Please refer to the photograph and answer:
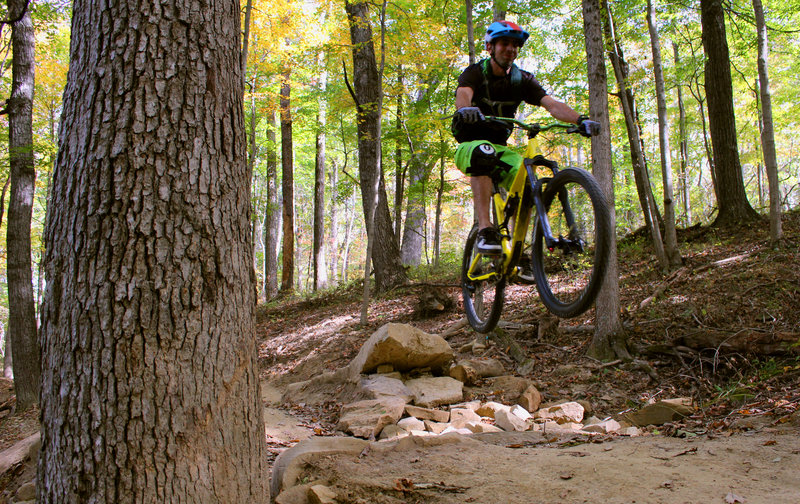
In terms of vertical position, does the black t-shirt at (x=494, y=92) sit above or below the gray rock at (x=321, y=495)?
above

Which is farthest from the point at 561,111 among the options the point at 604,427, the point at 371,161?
the point at 371,161

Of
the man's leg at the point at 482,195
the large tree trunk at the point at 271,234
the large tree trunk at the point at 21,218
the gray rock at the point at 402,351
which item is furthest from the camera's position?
the large tree trunk at the point at 271,234

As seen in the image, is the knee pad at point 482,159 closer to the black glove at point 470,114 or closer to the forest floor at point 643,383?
the black glove at point 470,114

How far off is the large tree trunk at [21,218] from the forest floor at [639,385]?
0.88 meters

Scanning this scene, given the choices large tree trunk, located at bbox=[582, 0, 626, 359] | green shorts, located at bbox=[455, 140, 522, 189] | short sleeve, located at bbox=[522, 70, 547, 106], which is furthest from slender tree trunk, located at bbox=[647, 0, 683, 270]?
green shorts, located at bbox=[455, 140, 522, 189]

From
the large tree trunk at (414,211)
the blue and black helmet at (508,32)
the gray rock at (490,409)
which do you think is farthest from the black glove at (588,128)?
the large tree trunk at (414,211)

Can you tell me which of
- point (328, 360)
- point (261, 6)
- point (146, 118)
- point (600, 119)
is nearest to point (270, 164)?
point (261, 6)

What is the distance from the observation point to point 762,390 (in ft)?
15.1

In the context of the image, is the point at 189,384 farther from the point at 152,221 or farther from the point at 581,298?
the point at 581,298

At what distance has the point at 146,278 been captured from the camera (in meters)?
2.20

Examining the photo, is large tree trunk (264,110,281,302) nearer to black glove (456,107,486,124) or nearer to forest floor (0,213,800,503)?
forest floor (0,213,800,503)

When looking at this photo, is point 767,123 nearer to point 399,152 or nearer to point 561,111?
point 561,111

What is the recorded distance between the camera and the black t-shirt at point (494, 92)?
3.83 m

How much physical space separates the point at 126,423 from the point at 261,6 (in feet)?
43.5
